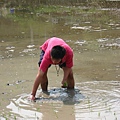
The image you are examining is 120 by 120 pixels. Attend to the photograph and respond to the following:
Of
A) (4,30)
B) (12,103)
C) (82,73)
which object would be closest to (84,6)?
(4,30)

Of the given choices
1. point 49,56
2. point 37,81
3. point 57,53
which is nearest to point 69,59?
point 49,56

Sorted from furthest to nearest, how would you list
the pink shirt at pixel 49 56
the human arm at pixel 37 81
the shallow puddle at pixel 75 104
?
the human arm at pixel 37 81, the pink shirt at pixel 49 56, the shallow puddle at pixel 75 104

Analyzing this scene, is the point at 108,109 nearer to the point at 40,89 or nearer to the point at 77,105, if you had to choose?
the point at 77,105

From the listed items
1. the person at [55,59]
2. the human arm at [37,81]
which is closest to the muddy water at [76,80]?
the human arm at [37,81]

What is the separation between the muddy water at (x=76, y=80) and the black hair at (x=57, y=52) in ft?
2.59

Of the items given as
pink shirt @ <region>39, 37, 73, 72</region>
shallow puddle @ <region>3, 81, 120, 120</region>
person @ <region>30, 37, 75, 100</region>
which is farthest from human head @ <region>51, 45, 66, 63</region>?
shallow puddle @ <region>3, 81, 120, 120</region>

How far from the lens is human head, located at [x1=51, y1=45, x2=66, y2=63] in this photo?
529cm

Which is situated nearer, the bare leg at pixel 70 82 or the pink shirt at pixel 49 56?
the pink shirt at pixel 49 56

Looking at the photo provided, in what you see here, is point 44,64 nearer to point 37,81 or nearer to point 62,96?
point 37,81

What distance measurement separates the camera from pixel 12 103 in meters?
5.79

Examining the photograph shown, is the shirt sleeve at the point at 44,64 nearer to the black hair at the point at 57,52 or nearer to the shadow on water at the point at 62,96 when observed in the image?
the black hair at the point at 57,52

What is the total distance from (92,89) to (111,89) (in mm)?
326

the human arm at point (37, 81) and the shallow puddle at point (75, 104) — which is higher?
the human arm at point (37, 81)

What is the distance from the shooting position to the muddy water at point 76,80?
17.4ft
